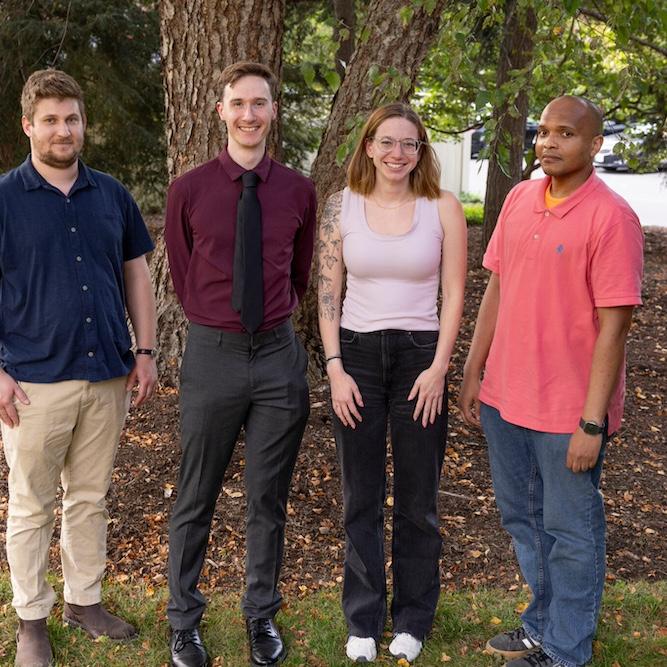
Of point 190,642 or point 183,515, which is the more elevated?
point 183,515

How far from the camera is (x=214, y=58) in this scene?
498cm

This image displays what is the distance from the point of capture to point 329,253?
3258 mm

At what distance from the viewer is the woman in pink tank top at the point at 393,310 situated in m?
3.14

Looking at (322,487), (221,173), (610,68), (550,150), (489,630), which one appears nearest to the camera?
(550,150)

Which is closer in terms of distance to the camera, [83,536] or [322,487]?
[83,536]

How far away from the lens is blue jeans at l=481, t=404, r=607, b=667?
3.09m

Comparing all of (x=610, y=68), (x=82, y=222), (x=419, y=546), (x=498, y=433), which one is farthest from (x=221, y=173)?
(x=610, y=68)

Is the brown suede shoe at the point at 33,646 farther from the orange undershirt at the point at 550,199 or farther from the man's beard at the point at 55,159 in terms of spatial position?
the orange undershirt at the point at 550,199

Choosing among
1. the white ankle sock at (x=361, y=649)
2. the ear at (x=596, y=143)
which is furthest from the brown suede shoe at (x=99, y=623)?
the ear at (x=596, y=143)

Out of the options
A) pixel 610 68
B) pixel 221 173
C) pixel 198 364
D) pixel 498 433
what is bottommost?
pixel 498 433

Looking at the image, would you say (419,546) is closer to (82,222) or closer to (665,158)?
(82,222)

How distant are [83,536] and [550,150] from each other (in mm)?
2305

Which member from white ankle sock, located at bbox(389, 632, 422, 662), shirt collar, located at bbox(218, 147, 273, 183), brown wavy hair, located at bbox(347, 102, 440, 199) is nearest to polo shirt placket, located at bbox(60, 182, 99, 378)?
shirt collar, located at bbox(218, 147, 273, 183)

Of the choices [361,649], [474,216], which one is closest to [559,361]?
[361,649]
